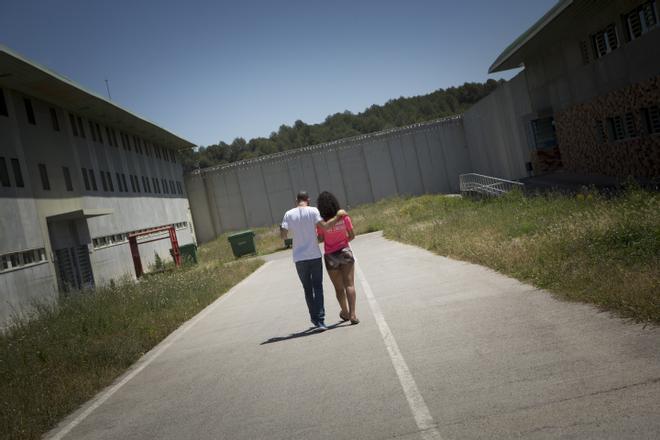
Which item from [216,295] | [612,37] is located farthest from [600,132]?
[216,295]

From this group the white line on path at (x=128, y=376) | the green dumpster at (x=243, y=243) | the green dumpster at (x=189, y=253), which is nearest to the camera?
the white line on path at (x=128, y=376)

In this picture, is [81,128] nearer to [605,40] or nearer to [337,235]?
[605,40]

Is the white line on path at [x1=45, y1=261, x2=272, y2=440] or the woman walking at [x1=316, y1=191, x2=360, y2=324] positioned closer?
the white line on path at [x1=45, y1=261, x2=272, y2=440]

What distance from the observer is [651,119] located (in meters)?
22.0

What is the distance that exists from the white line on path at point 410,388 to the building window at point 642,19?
15.7 meters

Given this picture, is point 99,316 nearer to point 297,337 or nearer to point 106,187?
point 297,337

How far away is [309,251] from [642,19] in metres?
16.7

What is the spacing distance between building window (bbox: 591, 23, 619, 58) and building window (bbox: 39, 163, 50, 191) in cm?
2052

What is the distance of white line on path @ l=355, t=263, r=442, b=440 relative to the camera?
4758 millimetres

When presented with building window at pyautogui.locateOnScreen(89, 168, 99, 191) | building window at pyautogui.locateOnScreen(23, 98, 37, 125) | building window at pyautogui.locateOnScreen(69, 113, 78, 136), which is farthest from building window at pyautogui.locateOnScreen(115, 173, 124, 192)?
building window at pyautogui.locateOnScreen(23, 98, 37, 125)

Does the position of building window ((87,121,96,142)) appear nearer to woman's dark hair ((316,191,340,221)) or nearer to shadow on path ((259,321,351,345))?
woman's dark hair ((316,191,340,221))

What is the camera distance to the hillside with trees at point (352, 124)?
4811 inches

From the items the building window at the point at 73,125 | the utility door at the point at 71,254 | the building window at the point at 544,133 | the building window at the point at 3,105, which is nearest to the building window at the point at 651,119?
the building window at the point at 544,133

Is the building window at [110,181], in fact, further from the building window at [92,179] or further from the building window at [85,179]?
the building window at [85,179]
